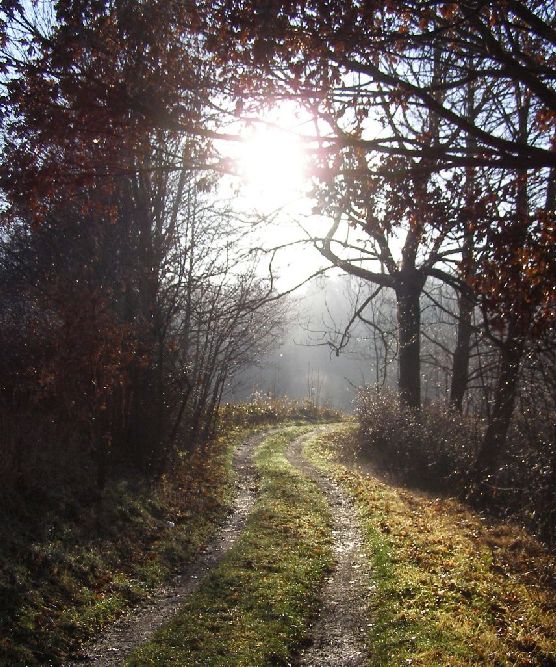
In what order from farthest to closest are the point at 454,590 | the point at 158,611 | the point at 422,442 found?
1. the point at 422,442
2. the point at 454,590
3. the point at 158,611

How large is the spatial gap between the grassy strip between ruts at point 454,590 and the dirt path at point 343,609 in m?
0.16

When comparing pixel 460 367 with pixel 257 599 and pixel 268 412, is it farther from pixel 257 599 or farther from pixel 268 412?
pixel 257 599

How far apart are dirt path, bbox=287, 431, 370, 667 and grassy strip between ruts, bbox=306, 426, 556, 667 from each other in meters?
0.16

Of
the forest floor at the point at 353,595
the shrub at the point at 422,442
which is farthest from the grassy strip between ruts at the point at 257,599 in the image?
the shrub at the point at 422,442

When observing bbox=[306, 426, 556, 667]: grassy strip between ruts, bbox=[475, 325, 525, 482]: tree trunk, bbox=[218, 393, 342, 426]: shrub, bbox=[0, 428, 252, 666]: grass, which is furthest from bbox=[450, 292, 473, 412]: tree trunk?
bbox=[0, 428, 252, 666]: grass

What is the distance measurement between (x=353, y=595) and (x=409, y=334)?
13428mm

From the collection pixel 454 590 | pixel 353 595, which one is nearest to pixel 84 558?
pixel 353 595

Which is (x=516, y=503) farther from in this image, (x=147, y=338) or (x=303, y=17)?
(x=303, y=17)

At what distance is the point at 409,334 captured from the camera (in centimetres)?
2012

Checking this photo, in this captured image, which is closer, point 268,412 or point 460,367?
point 460,367

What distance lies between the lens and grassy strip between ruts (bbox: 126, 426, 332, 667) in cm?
591

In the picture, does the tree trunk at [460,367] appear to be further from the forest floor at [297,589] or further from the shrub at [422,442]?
the forest floor at [297,589]

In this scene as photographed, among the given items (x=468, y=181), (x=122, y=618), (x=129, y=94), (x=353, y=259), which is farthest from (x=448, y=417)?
(x=129, y=94)

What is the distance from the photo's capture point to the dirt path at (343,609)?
5938 mm
